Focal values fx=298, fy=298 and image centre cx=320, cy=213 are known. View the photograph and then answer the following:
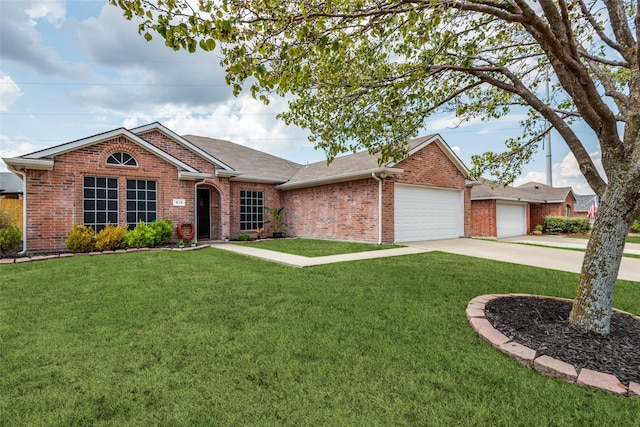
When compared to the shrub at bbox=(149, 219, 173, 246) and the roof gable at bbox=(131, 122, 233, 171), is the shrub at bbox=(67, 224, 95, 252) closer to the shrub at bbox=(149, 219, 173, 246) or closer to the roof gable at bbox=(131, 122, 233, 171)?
the shrub at bbox=(149, 219, 173, 246)

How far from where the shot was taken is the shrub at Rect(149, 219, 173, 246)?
1085 centimetres

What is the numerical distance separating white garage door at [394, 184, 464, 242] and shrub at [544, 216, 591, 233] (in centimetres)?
1176

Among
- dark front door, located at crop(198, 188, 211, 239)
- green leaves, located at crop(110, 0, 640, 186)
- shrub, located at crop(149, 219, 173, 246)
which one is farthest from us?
dark front door, located at crop(198, 188, 211, 239)

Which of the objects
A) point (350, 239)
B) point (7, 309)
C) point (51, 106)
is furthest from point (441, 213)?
point (51, 106)

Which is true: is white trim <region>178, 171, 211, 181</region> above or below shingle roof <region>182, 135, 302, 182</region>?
below

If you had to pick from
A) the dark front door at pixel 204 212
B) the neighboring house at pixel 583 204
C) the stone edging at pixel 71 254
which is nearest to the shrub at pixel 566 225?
the neighboring house at pixel 583 204

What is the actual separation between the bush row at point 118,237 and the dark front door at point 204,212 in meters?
3.79

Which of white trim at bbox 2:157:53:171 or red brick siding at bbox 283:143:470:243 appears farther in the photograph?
red brick siding at bbox 283:143:470:243

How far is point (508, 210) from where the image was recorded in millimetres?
19750

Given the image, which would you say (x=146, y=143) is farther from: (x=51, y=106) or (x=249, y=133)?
(x=249, y=133)

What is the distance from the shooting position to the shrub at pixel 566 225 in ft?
69.8

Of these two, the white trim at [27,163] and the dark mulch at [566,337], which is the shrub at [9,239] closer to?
the white trim at [27,163]

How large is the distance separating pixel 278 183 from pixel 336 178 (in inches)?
178

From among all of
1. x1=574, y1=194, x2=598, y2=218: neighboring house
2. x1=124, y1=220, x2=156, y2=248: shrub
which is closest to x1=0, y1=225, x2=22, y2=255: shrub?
x1=124, y1=220, x2=156, y2=248: shrub
